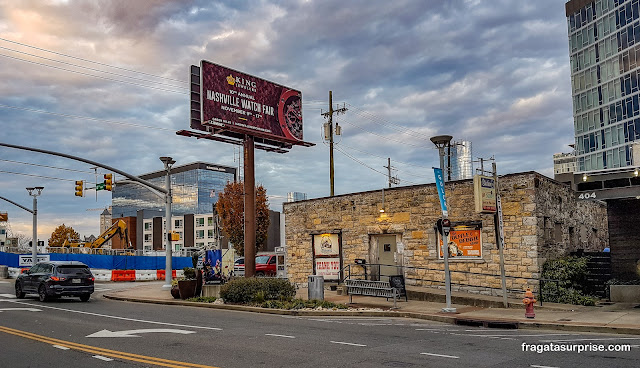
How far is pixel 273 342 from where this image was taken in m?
11.7

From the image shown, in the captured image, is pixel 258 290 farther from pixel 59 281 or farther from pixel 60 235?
pixel 60 235

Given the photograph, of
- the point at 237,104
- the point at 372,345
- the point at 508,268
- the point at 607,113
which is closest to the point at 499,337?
the point at 372,345

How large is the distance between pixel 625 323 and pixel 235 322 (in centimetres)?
1033

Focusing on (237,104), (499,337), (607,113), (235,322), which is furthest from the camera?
(607,113)

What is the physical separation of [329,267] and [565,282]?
35.1 ft

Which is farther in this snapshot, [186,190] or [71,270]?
[186,190]

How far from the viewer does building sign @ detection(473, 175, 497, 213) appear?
1798cm

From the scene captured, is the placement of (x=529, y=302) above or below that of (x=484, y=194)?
below

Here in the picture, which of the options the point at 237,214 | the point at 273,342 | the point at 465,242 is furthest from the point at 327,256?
the point at 237,214

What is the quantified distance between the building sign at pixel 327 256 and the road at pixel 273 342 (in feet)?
28.7

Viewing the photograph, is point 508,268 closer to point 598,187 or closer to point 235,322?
point 598,187

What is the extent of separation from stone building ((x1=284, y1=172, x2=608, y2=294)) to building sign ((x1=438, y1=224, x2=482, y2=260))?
0.13 ft

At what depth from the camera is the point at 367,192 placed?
24984 mm

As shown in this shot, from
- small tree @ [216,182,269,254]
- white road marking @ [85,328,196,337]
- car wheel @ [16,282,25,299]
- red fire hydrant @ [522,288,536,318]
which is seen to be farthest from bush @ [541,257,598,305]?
small tree @ [216,182,269,254]
